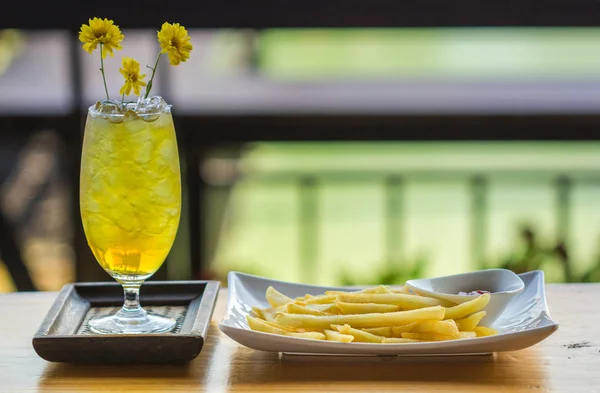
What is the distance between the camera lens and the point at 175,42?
1.20 meters

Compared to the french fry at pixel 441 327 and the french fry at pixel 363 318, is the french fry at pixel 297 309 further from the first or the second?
the french fry at pixel 441 327

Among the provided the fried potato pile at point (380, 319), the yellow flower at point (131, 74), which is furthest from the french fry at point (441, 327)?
the yellow flower at point (131, 74)

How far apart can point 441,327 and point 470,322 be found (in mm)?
61

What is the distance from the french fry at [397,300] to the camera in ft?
3.93

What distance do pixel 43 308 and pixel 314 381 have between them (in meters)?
0.55

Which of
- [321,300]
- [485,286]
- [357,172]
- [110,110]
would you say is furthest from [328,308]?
[357,172]

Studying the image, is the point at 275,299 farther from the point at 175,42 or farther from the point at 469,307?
the point at 175,42

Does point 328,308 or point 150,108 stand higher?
point 150,108

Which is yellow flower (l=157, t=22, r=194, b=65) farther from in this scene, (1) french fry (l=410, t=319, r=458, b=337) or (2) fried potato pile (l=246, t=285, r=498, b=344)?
(1) french fry (l=410, t=319, r=458, b=337)

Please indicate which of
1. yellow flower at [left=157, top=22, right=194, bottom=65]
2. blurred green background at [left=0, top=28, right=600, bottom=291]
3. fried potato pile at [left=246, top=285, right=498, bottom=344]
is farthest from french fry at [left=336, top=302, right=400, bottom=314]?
blurred green background at [left=0, top=28, right=600, bottom=291]

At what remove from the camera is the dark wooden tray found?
118cm

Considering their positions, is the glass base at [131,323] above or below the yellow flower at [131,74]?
below

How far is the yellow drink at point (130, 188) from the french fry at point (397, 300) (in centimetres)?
28

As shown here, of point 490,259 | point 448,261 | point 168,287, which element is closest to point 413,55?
point 448,261
